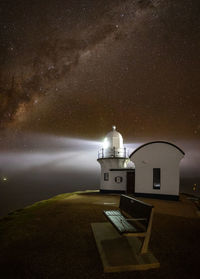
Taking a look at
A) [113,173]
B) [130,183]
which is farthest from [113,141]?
[130,183]

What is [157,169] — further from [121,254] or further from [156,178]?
[121,254]

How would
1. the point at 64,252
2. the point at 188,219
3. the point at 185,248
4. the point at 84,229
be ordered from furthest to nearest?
the point at 188,219 → the point at 84,229 → the point at 185,248 → the point at 64,252

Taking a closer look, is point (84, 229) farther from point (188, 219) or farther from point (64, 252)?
point (188, 219)

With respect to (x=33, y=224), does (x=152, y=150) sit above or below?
above

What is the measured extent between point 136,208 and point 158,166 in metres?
9.41

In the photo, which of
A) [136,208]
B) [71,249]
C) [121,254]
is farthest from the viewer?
[136,208]

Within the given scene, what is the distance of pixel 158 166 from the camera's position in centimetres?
1352

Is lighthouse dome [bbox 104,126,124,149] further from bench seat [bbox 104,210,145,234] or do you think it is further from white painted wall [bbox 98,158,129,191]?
bench seat [bbox 104,210,145,234]

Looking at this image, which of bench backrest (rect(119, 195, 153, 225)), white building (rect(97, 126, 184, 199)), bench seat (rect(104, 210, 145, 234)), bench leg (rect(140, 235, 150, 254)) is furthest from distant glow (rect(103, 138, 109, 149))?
bench leg (rect(140, 235, 150, 254))

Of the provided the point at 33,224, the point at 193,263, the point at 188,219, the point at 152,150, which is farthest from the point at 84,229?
the point at 152,150

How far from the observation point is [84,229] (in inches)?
231

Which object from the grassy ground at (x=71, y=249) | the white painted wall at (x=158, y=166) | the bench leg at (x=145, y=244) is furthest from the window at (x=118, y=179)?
the bench leg at (x=145, y=244)

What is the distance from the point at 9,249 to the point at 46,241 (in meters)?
0.93

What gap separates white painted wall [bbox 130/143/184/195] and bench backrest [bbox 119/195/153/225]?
27.1 ft
